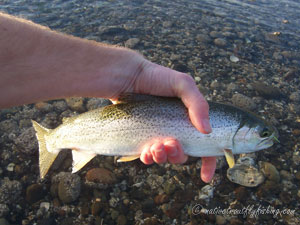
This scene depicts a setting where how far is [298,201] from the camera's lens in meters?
4.35

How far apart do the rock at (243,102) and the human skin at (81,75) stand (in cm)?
288

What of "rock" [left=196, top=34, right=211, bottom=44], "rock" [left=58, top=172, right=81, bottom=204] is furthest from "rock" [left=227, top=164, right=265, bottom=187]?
"rock" [left=196, top=34, right=211, bottom=44]

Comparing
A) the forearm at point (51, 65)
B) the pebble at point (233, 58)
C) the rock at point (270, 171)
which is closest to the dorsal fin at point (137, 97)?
the forearm at point (51, 65)

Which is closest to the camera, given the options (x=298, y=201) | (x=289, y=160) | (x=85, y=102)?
(x=298, y=201)

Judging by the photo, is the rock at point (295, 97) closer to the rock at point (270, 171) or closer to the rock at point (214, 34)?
the rock at point (270, 171)

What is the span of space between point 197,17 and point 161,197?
29.3 ft

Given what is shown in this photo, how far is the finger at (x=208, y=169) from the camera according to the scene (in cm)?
378

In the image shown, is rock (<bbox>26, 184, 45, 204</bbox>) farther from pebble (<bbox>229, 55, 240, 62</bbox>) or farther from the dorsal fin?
pebble (<bbox>229, 55, 240, 62</bbox>)

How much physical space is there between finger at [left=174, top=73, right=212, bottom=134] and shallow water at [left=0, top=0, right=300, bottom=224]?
5.65ft

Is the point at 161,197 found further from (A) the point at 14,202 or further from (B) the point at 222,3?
(B) the point at 222,3

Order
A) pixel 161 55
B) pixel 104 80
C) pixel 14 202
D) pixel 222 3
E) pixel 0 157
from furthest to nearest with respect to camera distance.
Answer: pixel 222 3 → pixel 161 55 → pixel 0 157 → pixel 14 202 → pixel 104 80

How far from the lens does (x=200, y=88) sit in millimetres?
6605

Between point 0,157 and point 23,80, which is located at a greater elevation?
point 23,80

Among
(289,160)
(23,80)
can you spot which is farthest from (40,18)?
(289,160)
